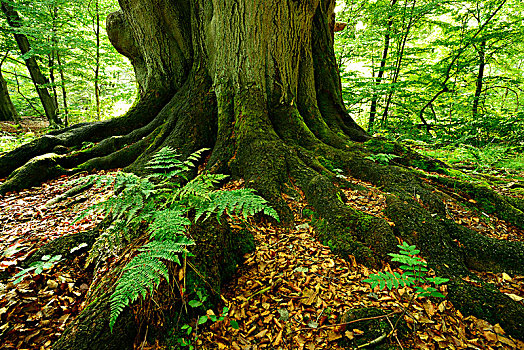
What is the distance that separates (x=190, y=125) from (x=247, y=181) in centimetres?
201

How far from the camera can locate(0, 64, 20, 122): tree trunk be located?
12.7 meters

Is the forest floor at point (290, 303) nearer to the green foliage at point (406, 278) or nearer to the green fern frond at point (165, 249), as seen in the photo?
the green foliage at point (406, 278)

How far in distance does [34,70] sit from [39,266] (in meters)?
15.3

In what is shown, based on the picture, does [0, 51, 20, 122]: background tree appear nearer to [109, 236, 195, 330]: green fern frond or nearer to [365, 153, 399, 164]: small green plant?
[109, 236, 195, 330]: green fern frond

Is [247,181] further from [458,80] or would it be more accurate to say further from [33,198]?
[458,80]

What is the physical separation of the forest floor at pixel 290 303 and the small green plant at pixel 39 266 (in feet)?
0.18

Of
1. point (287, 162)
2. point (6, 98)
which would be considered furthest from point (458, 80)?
point (6, 98)

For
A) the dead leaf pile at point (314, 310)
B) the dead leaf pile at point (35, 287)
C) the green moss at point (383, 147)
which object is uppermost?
the green moss at point (383, 147)

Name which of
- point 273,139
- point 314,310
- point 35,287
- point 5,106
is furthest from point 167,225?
point 5,106

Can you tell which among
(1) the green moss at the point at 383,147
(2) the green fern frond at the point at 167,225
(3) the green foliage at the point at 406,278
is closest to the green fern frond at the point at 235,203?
(2) the green fern frond at the point at 167,225

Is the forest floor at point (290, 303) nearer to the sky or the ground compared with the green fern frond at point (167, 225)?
nearer to the ground

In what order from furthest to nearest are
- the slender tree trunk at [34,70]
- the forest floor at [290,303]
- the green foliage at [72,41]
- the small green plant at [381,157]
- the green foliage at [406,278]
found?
the slender tree trunk at [34,70] < the green foliage at [72,41] < the small green plant at [381,157] < the forest floor at [290,303] < the green foliage at [406,278]

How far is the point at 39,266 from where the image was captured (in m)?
2.02

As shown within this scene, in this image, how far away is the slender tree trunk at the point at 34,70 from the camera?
10180 millimetres
